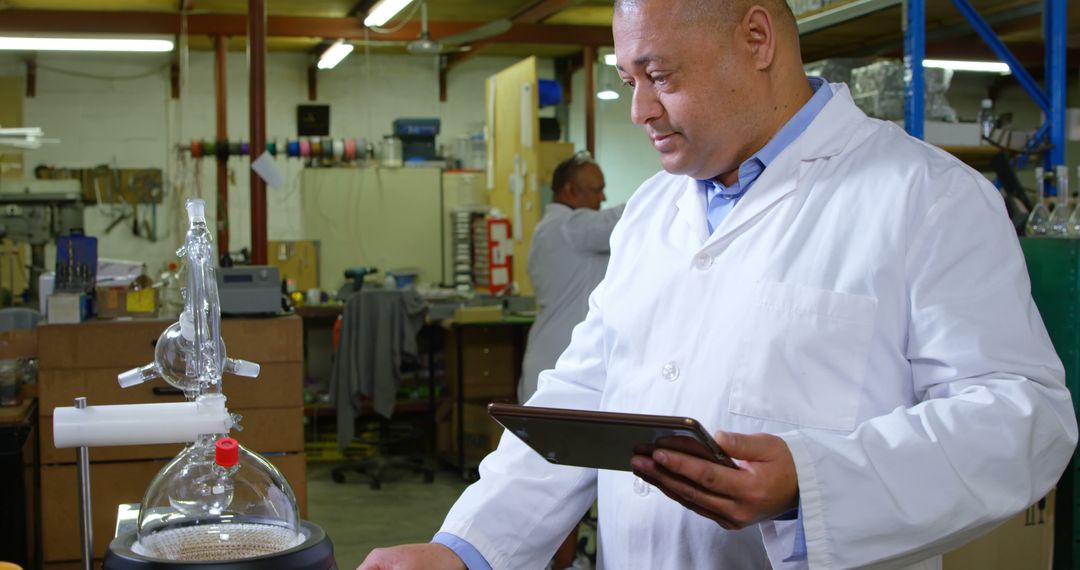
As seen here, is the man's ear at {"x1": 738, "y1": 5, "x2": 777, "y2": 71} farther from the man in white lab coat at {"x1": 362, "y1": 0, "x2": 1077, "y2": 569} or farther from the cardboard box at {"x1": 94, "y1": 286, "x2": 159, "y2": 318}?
the cardboard box at {"x1": 94, "y1": 286, "x2": 159, "y2": 318}

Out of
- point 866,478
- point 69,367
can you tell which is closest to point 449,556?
point 866,478

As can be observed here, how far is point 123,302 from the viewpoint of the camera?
390cm

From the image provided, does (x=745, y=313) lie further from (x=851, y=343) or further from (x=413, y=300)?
(x=413, y=300)

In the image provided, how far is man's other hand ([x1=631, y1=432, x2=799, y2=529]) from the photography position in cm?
105

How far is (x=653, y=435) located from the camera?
3.47 ft

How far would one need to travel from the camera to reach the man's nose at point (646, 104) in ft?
4.53

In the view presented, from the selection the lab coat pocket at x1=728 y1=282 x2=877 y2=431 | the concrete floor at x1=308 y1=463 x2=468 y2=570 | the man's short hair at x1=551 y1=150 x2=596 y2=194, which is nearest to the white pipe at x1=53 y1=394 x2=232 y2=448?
the lab coat pocket at x1=728 y1=282 x2=877 y2=431

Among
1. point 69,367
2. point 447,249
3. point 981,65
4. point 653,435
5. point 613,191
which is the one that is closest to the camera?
point 653,435

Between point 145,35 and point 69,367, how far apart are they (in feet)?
18.9

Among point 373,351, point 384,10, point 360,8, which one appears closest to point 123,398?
point 373,351

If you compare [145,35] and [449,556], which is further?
[145,35]

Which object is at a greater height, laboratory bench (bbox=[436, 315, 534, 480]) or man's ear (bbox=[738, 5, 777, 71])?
man's ear (bbox=[738, 5, 777, 71])

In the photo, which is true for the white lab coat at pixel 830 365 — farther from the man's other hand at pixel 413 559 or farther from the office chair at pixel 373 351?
the office chair at pixel 373 351

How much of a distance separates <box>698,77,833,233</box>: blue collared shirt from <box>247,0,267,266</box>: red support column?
145 inches
